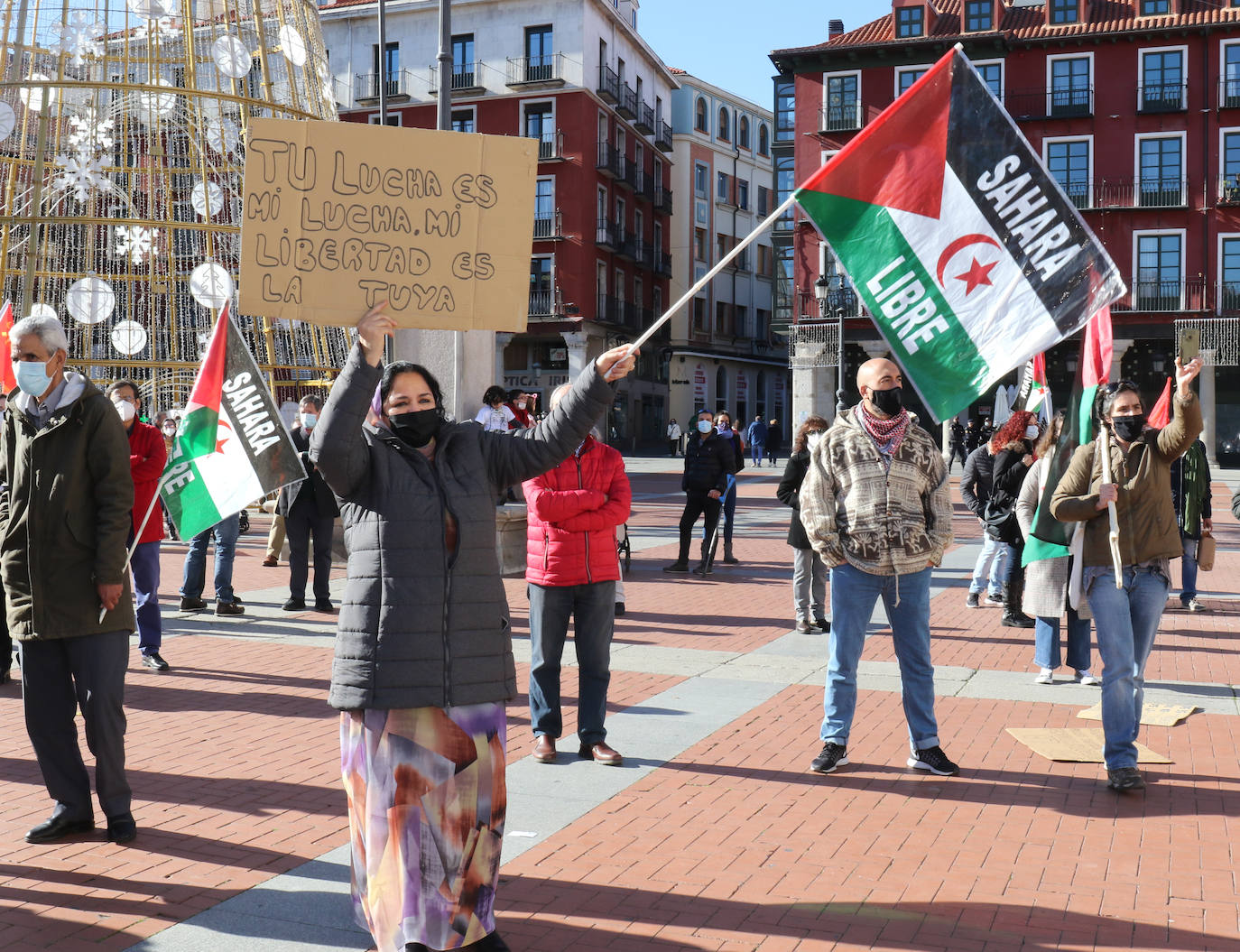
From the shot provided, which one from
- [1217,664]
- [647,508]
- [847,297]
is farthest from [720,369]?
[1217,664]

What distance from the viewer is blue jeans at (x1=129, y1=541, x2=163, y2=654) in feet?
26.6

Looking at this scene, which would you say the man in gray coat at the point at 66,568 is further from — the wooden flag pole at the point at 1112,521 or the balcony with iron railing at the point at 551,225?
the balcony with iron railing at the point at 551,225

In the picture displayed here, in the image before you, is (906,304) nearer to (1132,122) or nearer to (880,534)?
(880,534)

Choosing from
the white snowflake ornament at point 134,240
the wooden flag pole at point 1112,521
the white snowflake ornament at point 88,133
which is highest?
the white snowflake ornament at point 88,133

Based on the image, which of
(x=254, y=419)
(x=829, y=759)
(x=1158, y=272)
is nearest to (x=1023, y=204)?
(x=829, y=759)

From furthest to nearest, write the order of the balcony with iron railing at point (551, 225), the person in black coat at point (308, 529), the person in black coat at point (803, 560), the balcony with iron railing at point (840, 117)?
1. the balcony with iron railing at point (551, 225)
2. the balcony with iron railing at point (840, 117)
3. the person in black coat at point (308, 529)
4. the person in black coat at point (803, 560)

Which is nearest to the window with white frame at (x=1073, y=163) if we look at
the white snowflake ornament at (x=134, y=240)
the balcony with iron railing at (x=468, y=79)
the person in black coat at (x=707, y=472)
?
the balcony with iron railing at (x=468, y=79)

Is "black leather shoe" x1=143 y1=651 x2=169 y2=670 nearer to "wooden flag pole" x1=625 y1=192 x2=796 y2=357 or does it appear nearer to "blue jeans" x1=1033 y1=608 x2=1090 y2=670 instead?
"wooden flag pole" x1=625 y1=192 x2=796 y2=357

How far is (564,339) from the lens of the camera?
153ft

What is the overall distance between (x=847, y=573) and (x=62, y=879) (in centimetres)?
344

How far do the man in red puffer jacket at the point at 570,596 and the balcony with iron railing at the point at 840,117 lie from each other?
36.6 m

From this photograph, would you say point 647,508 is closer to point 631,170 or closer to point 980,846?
point 980,846

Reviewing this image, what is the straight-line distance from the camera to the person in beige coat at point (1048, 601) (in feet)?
24.7

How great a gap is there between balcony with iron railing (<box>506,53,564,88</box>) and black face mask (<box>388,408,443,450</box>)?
4281 centimetres
